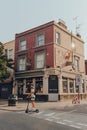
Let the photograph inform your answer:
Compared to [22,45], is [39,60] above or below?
below

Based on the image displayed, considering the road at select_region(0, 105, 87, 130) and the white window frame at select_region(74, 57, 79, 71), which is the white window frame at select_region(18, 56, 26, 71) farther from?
the road at select_region(0, 105, 87, 130)

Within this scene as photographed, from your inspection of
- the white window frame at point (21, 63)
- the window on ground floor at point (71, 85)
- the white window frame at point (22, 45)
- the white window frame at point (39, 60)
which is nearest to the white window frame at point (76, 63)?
the window on ground floor at point (71, 85)

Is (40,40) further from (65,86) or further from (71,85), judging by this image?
(71,85)

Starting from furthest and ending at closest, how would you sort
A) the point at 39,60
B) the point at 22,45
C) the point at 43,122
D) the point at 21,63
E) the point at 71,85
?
the point at 22,45 → the point at 21,63 → the point at 71,85 → the point at 39,60 → the point at 43,122

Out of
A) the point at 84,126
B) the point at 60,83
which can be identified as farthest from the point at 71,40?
the point at 84,126

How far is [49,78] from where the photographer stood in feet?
89.1

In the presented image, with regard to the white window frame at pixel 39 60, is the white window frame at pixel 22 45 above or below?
above

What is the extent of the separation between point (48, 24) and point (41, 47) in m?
3.48

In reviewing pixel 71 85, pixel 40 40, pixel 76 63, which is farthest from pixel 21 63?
pixel 76 63

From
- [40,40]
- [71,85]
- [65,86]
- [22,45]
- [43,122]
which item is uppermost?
[40,40]

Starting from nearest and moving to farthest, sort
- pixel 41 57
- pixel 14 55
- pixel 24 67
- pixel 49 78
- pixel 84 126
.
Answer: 1. pixel 84 126
2. pixel 49 78
3. pixel 41 57
4. pixel 24 67
5. pixel 14 55

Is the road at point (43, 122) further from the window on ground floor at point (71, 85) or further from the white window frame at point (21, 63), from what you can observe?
the white window frame at point (21, 63)

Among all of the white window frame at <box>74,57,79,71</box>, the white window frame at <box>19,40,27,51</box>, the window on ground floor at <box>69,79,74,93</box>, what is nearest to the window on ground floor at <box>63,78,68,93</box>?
the window on ground floor at <box>69,79,74,93</box>

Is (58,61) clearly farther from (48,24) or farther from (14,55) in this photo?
(14,55)
